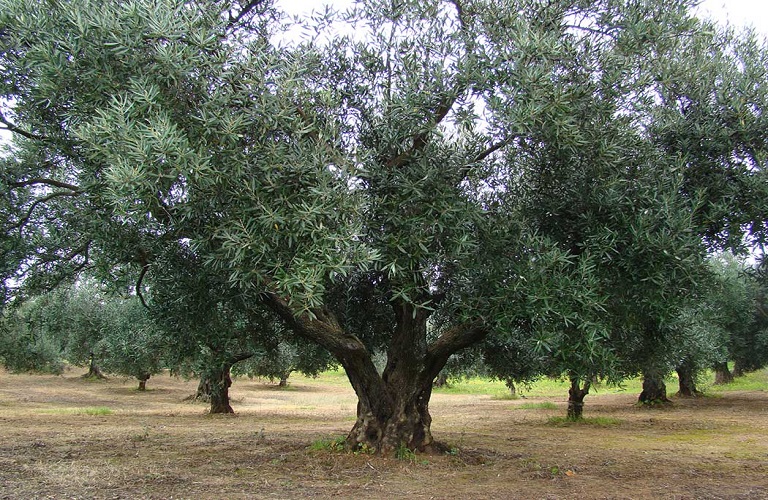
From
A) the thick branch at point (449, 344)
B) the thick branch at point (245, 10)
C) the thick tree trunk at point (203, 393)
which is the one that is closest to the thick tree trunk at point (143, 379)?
the thick tree trunk at point (203, 393)

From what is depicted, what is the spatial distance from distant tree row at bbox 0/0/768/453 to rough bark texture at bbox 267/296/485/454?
0.05 m

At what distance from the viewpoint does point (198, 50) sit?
24.6ft

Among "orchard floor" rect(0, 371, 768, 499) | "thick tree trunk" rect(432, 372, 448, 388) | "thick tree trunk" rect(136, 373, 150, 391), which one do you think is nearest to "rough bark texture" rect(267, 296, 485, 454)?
"orchard floor" rect(0, 371, 768, 499)

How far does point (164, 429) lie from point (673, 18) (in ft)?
57.9

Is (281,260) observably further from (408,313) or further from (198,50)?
(408,313)

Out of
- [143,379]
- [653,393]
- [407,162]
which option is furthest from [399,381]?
[143,379]

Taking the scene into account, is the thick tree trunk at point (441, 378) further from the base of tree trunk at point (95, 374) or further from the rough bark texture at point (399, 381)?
the base of tree trunk at point (95, 374)

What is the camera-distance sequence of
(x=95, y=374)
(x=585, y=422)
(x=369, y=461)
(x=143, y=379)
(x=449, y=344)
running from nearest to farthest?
(x=369, y=461), (x=449, y=344), (x=585, y=422), (x=143, y=379), (x=95, y=374)

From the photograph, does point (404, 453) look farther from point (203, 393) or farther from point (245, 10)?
point (203, 393)

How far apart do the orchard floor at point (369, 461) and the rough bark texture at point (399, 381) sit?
532 mm

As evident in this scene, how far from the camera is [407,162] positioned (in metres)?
9.44

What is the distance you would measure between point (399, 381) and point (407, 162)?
4.86 m

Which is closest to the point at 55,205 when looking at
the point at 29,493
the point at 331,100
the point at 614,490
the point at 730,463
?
the point at 29,493

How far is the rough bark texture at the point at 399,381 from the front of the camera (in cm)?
1148
